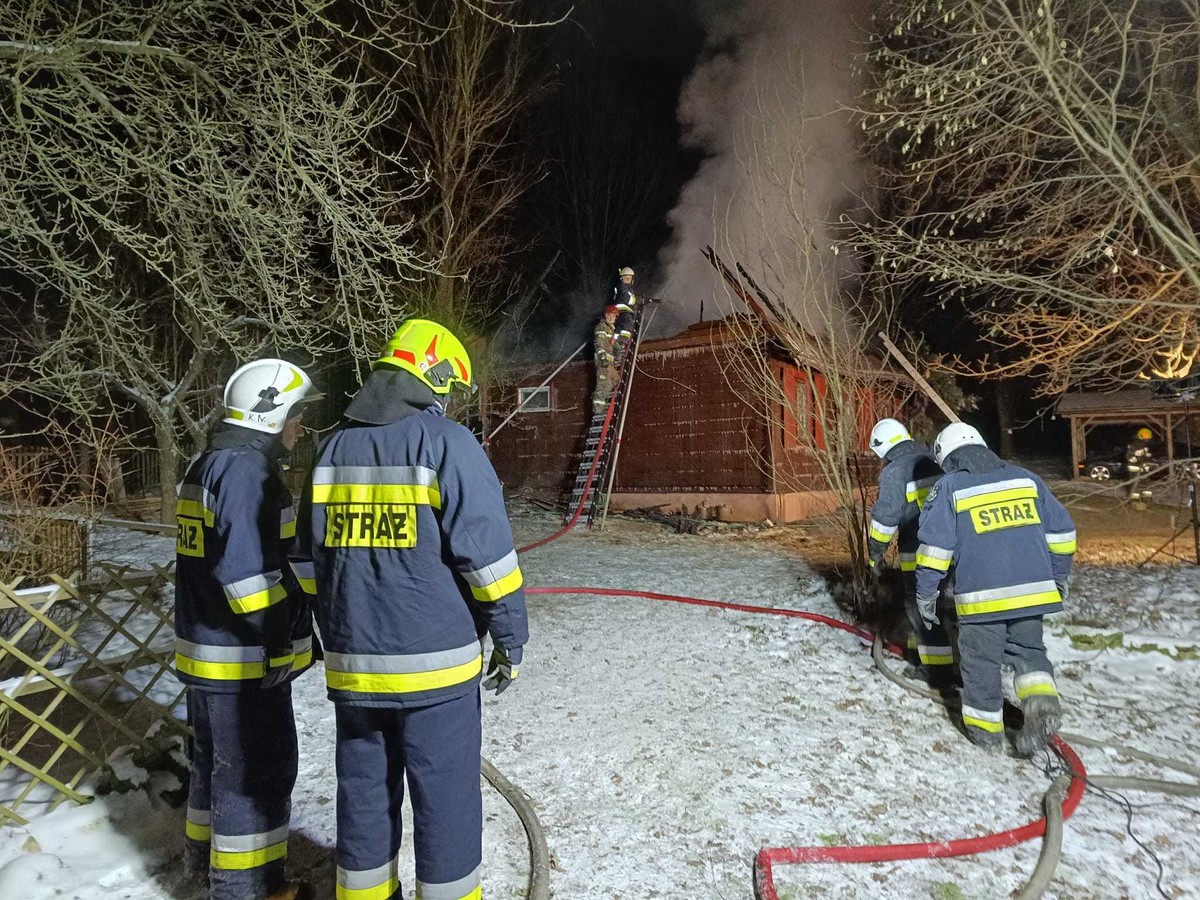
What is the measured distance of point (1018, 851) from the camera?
2.94 metres

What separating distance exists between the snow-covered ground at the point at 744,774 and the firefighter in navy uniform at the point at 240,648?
37cm

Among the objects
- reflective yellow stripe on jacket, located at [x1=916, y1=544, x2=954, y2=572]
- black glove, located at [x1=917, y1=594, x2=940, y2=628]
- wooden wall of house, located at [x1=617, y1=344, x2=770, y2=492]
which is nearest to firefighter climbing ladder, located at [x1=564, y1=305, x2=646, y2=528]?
wooden wall of house, located at [x1=617, y1=344, x2=770, y2=492]

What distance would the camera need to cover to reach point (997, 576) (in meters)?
3.76

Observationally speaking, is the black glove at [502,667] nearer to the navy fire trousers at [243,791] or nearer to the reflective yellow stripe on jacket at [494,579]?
the reflective yellow stripe on jacket at [494,579]

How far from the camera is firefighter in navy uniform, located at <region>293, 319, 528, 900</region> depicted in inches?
86.7

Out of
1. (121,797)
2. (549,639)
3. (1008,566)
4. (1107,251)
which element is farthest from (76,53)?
(1107,251)

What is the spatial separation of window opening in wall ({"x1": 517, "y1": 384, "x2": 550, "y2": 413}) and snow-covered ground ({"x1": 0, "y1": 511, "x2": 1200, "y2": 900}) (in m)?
9.40

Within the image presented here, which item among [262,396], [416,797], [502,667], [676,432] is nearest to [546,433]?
[676,432]

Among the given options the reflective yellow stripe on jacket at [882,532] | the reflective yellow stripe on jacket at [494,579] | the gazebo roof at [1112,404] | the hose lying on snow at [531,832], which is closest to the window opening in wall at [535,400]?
the reflective yellow stripe on jacket at [882,532]

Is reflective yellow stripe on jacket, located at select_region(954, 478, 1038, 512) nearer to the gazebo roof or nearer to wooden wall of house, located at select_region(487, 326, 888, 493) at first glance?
wooden wall of house, located at select_region(487, 326, 888, 493)

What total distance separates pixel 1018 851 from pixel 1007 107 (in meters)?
7.55

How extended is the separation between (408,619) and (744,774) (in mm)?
2270

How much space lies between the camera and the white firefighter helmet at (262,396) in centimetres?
284

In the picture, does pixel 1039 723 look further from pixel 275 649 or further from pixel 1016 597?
pixel 275 649
